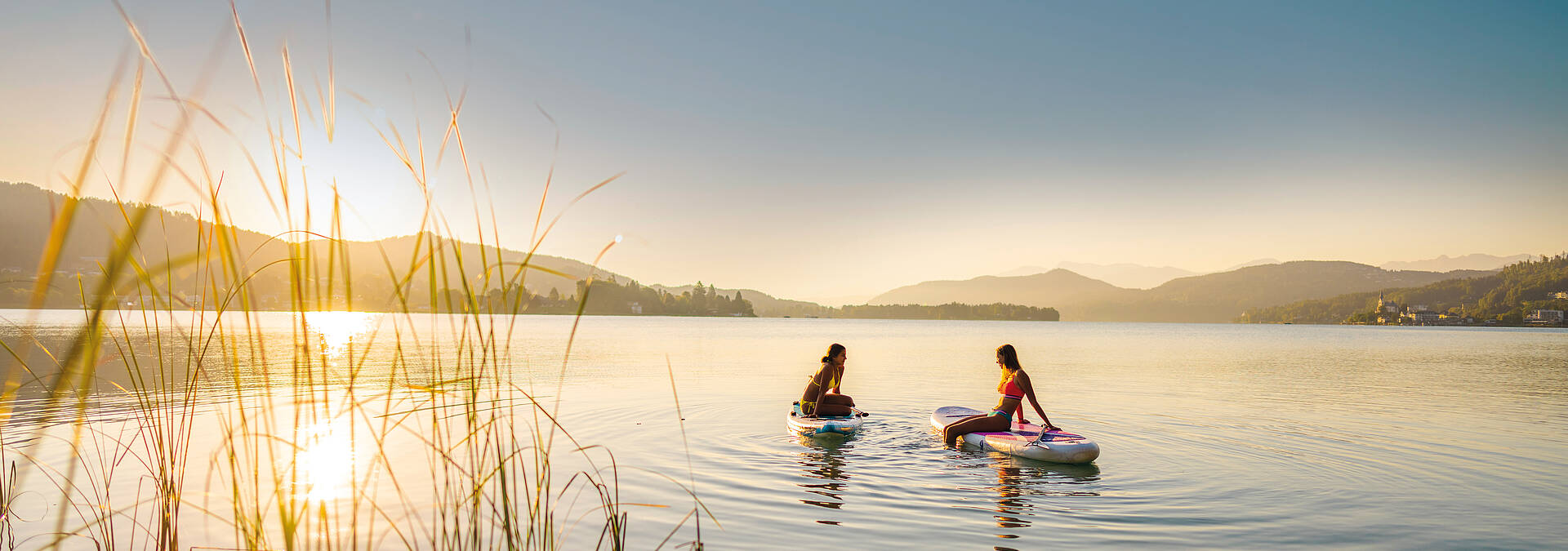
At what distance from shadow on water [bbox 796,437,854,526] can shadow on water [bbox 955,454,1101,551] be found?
1505 millimetres

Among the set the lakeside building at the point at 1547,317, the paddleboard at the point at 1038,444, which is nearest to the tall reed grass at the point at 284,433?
the paddleboard at the point at 1038,444

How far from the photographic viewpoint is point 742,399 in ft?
62.6

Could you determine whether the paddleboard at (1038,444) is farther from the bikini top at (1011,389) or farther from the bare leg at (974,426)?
the bikini top at (1011,389)

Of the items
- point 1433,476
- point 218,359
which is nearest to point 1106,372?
point 1433,476

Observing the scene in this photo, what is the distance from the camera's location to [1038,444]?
10969mm

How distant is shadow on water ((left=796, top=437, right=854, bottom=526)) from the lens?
907cm

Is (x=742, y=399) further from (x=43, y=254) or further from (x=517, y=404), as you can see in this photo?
(x=43, y=254)

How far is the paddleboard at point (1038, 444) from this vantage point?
10750 mm

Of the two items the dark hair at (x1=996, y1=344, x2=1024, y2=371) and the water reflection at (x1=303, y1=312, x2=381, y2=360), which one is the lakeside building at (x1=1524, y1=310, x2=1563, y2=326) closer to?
the dark hair at (x1=996, y1=344, x2=1024, y2=371)

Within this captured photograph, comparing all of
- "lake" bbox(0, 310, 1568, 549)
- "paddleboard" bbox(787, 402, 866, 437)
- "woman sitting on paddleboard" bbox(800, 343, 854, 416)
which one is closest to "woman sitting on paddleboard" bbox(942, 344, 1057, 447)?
"lake" bbox(0, 310, 1568, 549)

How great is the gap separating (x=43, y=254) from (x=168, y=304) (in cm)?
159

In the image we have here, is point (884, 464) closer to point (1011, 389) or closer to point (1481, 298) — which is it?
point (1011, 389)

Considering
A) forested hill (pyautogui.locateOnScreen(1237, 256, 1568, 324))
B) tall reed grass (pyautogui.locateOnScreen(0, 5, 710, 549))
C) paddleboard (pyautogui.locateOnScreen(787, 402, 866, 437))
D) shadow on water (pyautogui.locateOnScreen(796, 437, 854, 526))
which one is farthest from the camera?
forested hill (pyautogui.locateOnScreen(1237, 256, 1568, 324))

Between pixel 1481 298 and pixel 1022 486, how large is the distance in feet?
611
